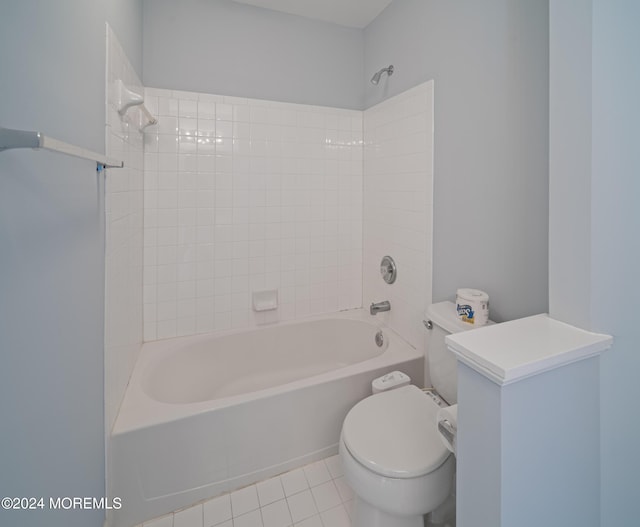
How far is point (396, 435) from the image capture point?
111 cm

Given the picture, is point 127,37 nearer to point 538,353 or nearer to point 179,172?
point 179,172

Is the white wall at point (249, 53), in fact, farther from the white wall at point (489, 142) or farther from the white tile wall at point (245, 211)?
the white wall at point (489, 142)

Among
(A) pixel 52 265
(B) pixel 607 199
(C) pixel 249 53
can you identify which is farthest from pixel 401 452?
(C) pixel 249 53

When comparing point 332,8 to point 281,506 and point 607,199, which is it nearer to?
point 607,199

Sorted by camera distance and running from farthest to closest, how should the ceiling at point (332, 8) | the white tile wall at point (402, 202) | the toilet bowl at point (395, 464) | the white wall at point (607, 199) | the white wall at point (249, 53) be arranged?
the ceiling at point (332, 8) < the white wall at point (249, 53) < the white tile wall at point (402, 202) < the toilet bowl at point (395, 464) < the white wall at point (607, 199)

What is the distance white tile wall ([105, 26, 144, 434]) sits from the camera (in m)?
1.17

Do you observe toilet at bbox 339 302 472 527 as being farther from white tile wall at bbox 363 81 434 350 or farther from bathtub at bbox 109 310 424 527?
white tile wall at bbox 363 81 434 350

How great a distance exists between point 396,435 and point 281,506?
2.15 feet

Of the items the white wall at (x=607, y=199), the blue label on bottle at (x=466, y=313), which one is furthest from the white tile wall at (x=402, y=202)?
the white wall at (x=607, y=199)

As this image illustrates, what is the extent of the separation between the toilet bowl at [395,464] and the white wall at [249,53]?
2.00 metres

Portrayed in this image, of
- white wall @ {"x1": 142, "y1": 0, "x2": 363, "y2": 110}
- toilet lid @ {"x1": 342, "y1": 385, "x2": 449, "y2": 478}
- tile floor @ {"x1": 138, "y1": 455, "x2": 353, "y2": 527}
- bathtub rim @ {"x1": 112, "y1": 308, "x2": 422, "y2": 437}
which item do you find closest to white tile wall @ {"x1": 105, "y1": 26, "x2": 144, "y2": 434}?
bathtub rim @ {"x1": 112, "y1": 308, "x2": 422, "y2": 437}

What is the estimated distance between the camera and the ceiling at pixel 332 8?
1924mm

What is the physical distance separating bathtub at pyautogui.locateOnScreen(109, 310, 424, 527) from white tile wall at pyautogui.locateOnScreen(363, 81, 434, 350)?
25 centimetres

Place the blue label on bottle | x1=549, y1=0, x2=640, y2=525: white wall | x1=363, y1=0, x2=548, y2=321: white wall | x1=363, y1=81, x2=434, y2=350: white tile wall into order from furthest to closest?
x1=363, y1=81, x2=434, y2=350: white tile wall < the blue label on bottle < x1=363, y1=0, x2=548, y2=321: white wall < x1=549, y1=0, x2=640, y2=525: white wall
